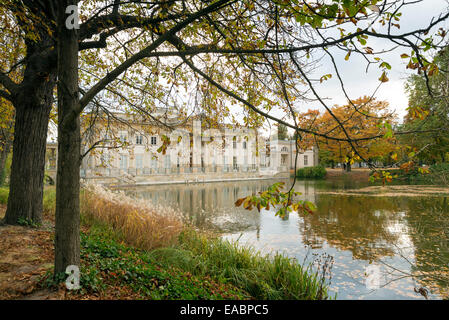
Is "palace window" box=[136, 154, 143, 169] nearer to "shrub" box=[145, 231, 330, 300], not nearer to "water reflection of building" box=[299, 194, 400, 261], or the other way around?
"water reflection of building" box=[299, 194, 400, 261]

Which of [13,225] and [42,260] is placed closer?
[42,260]

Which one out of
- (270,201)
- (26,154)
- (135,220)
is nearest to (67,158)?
(270,201)

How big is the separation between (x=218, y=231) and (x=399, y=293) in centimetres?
461

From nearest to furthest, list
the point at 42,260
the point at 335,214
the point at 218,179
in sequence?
1. the point at 42,260
2. the point at 335,214
3. the point at 218,179

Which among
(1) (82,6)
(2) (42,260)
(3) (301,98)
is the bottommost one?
(2) (42,260)

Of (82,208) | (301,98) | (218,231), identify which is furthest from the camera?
(218,231)

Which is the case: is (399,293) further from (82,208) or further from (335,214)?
(82,208)

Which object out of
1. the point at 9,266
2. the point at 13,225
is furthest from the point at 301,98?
the point at 13,225

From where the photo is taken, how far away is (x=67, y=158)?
2.53 meters

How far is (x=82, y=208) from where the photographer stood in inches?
270

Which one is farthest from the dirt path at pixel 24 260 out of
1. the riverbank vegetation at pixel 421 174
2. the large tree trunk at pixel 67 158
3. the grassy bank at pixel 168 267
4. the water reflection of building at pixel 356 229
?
the water reflection of building at pixel 356 229

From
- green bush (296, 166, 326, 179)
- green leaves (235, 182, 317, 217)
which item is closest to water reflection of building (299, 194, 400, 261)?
green leaves (235, 182, 317, 217)

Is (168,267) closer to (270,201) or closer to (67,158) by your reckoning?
(67,158)

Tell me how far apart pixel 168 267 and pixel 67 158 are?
2.37 meters
